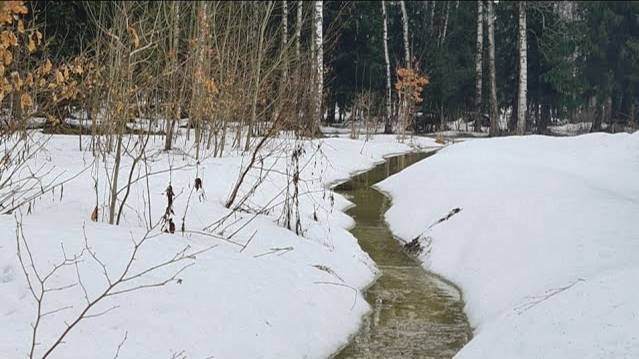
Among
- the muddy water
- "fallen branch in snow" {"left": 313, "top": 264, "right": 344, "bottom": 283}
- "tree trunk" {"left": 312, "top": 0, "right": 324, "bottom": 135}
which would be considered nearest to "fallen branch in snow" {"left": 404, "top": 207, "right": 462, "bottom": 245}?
the muddy water

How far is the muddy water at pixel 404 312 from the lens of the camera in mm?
4242

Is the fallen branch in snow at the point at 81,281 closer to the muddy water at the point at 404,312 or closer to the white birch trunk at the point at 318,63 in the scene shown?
the muddy water at the point at 404,312

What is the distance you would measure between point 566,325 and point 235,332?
185 cm

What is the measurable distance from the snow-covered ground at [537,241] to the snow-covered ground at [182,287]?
3.51 ft

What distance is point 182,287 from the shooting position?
3.77m

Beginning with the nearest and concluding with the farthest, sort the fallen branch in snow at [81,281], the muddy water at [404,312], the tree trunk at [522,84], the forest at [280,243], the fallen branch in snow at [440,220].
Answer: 1. the fallen branch in snow at [81,281]
2. the forest at [280,243]
3. the muddy water at [404,312]
4. the fallen branch in snow at [440,220]
5. the tree trunk at [522,84]

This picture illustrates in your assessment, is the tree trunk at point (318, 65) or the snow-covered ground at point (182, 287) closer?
the snow-covered ground at point (182, 287)

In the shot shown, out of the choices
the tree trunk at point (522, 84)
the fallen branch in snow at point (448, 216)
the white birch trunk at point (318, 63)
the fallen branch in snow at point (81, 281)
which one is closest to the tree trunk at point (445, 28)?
the tree trunk at point (522, 84)

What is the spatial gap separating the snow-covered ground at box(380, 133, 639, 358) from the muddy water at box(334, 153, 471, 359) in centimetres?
17

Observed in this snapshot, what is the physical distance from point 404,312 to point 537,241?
152cm

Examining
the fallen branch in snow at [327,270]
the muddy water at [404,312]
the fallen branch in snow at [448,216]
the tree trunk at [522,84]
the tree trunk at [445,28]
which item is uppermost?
the tree trunk at [445,28]

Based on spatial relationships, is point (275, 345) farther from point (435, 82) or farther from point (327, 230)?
point (435, 82)

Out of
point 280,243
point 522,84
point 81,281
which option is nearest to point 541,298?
point 280,243

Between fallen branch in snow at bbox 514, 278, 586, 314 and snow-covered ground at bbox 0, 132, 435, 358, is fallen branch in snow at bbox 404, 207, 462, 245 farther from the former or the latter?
fallen branch in snow at bbox 514, 278, 586, 314
